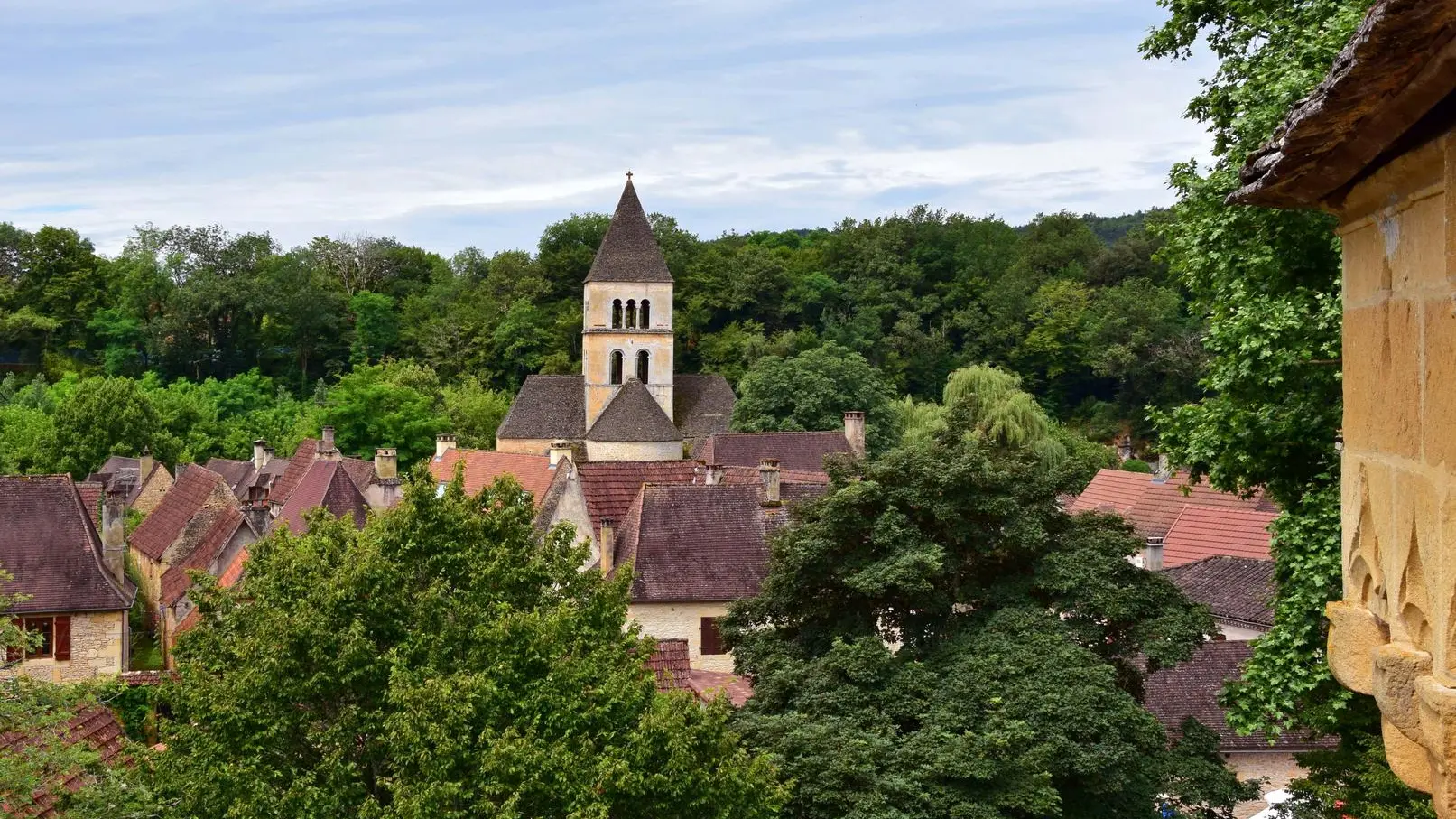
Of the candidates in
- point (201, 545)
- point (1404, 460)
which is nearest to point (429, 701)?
point (1404, 460)

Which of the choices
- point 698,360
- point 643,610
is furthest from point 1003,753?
point 698,360

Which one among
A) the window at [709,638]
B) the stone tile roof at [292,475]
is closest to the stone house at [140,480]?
the stone tile roof at [292,475]

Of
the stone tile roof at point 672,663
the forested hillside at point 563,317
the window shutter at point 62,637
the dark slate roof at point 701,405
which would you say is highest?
the forested hillside at point 563,317

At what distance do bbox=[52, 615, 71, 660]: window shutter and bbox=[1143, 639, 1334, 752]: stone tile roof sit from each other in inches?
777

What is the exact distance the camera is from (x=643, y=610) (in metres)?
29.8

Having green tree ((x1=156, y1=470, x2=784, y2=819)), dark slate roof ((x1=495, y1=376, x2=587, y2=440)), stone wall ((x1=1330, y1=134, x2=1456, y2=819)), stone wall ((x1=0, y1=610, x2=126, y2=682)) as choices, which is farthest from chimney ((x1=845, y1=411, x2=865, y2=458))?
stone wall ((x1=1330, y1=134, x2=1456, y2=819))

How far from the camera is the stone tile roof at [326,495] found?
119 feet

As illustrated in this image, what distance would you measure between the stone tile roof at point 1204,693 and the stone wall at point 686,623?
28.9 feet

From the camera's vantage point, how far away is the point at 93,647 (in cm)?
2742

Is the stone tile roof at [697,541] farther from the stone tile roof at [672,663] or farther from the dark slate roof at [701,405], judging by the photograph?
the dark slate roof at [701,405]

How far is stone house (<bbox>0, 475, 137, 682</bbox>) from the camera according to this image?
26.9m

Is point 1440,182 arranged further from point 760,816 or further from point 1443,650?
point 760,816

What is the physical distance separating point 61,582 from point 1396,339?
91.1 feet

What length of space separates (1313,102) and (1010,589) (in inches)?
707
